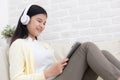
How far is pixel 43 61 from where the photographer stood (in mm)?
1644

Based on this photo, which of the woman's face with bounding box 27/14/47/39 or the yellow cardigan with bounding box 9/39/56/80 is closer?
the yellow cardigan with bounding box 9/39/56/80

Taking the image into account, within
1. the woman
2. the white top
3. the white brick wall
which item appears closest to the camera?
the woman

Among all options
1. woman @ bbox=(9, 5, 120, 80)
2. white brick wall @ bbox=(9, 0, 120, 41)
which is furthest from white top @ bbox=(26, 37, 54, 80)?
white brick wall @ bbox=(9, 0, 120, 41)

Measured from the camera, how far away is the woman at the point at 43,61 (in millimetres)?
1384

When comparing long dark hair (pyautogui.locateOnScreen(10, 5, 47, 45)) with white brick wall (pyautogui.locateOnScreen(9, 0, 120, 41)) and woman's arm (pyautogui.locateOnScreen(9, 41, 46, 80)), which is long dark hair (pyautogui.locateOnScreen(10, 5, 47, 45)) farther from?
white brick wall (pyautogui.locateOnScreen(9, 0, 120, 41))

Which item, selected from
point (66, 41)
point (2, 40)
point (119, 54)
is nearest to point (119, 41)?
point (119, 54)

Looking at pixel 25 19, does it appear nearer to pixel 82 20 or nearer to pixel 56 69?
pixel 56 69

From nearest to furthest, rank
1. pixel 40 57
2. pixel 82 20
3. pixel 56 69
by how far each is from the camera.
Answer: pixel 56 69 < pixel 40 57 < pixel 82 20

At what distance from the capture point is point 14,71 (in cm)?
147

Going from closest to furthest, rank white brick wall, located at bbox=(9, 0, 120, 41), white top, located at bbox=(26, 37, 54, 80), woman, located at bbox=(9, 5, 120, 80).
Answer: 1. woman, located at bbox=(9, 5, 120, 80)
2. white top, located at bbox=(26, 37, 54, 80)
3. white brick wall, located at bbox=(9, 0, 120, 41)

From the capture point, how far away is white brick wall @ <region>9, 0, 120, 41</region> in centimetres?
207

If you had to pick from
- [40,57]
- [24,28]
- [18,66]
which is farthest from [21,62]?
[24,28]

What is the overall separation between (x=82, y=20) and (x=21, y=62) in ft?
2.71

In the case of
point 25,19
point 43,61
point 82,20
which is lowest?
point 43,61
